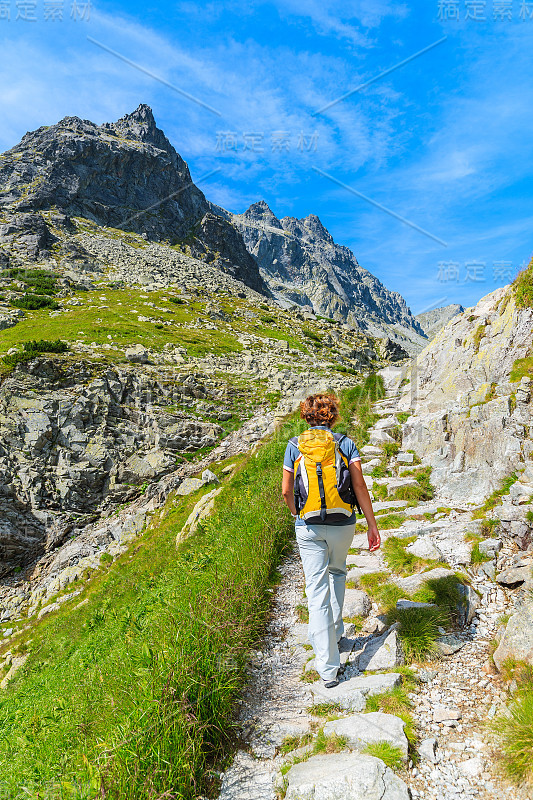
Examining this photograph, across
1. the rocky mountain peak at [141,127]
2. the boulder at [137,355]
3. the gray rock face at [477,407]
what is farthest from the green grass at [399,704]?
the rocky mountain peak at [141,127]

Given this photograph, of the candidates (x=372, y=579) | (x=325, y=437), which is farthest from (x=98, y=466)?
(x=325, y=437)

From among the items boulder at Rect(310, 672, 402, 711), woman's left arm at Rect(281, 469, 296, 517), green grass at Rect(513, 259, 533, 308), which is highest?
green grass at Rect(513, 259, 533, 308)

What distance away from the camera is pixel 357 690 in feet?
13.2

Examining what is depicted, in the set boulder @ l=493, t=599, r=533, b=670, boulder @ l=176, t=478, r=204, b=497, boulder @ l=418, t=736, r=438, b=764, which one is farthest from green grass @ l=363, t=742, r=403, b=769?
boulder @ l=176, t=478, r=204, b=497

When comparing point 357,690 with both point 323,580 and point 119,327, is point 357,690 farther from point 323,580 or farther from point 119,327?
point 119,327

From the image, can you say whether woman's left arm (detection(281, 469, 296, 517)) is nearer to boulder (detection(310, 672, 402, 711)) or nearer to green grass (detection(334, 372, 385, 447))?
boulder (detection(310, 672, 402, 711))

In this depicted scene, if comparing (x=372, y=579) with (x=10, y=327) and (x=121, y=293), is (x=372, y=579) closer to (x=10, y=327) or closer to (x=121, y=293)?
(x=10, y=327)

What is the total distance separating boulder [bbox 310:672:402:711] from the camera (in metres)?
3.91

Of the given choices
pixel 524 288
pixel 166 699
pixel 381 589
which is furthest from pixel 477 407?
pixel 166 699

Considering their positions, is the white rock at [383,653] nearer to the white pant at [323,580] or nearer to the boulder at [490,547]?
the white pant at [323,580]

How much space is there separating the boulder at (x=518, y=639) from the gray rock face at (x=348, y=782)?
167 cm

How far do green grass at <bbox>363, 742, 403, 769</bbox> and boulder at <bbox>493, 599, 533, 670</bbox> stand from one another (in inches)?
56.6

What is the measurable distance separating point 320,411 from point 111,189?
5409 inches

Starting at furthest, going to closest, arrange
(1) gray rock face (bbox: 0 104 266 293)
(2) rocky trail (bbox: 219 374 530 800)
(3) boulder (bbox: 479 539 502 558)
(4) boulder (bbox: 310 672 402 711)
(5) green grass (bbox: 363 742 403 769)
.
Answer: (1) gray rock face (bbox: 0 104 266 293) → (3) boulder (bbox: 479 539 502 558) → (4) boulder (bbox: 310 672 402 711) → (5) green grass (bbox: 363 742 403 769) → (2) rocky trail (bbox: 219 374 530 800)
